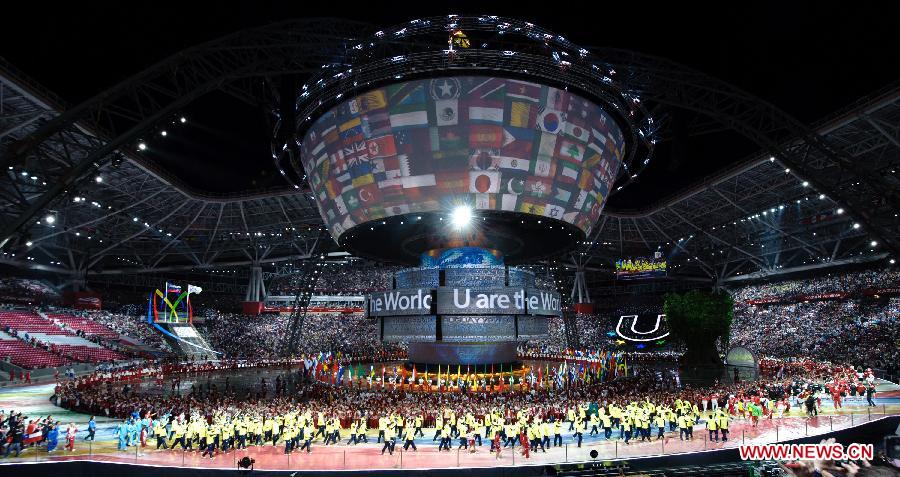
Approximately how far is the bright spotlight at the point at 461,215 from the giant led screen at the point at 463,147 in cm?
51

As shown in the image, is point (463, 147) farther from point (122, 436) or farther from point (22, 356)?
point (22, 356)

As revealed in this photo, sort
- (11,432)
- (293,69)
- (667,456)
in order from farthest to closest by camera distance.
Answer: (293,69)
(11,432)
(667,456)

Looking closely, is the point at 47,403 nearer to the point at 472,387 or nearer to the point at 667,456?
the point at 472,387

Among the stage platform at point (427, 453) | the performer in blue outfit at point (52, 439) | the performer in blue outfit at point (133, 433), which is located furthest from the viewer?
the performer in blue outfit at point (133, 433)

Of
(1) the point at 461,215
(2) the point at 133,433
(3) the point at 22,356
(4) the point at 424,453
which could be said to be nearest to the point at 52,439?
(2) the point at 133,433

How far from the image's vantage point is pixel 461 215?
111 ft

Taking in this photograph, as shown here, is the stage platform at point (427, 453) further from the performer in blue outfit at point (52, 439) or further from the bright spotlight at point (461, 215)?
the bright spotlight at point (461, 215)

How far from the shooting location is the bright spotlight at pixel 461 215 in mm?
32938

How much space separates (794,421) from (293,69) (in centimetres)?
2935

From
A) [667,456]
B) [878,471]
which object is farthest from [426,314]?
[878,471]

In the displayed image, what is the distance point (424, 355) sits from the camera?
4359 cm

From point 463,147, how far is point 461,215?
182 inches

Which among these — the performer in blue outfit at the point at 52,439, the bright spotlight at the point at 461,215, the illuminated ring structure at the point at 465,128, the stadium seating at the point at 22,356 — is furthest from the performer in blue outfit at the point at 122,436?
the stadium seating at the point at 22,356

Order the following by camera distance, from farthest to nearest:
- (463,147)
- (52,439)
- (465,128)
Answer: (463,147), (465,128), (52,439)
